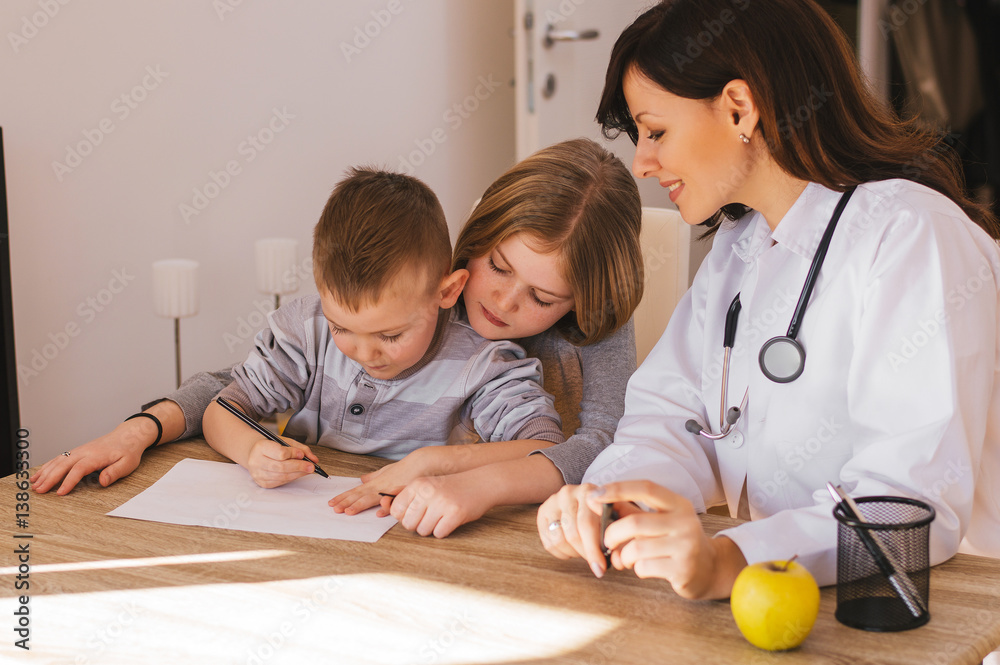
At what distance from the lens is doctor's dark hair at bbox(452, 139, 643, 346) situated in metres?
1.35

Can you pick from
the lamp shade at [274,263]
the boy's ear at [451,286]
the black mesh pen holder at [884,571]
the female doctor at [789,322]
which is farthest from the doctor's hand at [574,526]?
the lamp shade at [274,263]

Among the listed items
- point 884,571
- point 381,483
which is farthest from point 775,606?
point 381,483

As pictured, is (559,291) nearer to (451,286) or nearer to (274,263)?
(451,286)

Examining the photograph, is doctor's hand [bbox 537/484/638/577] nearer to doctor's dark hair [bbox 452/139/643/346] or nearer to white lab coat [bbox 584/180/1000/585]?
white lab coat [bbox 584/180/1000/585]

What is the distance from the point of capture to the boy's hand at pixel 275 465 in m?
1.12

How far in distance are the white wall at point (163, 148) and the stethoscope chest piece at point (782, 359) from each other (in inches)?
72.1

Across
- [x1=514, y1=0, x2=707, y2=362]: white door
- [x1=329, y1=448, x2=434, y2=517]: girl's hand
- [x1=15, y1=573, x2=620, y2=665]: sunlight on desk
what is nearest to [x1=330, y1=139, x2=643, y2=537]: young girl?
[x1=329, y1=448, x2=434, y2=517]: girl's hand

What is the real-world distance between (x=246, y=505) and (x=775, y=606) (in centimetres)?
63

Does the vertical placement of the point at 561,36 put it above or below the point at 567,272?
above

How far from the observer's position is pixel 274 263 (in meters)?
2.36

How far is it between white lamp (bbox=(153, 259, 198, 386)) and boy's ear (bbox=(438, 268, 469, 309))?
1.08 m

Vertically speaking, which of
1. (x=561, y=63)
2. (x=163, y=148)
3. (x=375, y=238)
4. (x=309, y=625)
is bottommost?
(x=309, y=625)

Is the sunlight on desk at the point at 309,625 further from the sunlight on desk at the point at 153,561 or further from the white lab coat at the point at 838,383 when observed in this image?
the white lab coat at the point at 838,383

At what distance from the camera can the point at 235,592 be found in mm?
858
